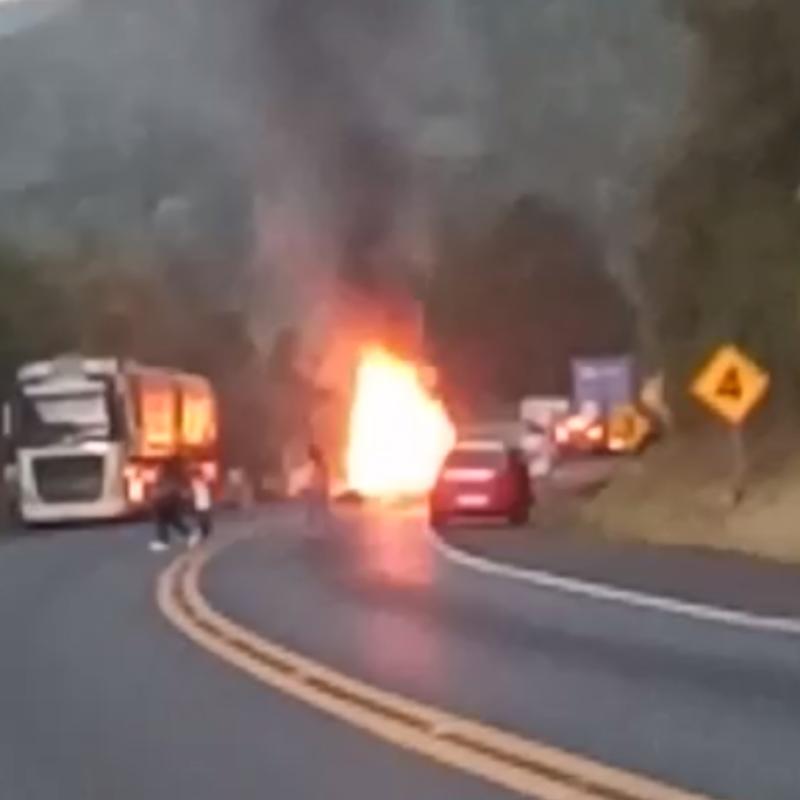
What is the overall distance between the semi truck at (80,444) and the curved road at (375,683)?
105ft

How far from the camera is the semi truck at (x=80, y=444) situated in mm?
64188

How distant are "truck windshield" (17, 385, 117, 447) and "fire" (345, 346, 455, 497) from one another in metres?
18.8

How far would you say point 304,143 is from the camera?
96.5 meters

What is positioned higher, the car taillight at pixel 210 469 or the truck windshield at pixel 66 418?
the truck windshield at pixel 66 418

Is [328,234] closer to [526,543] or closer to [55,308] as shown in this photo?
[55,308]

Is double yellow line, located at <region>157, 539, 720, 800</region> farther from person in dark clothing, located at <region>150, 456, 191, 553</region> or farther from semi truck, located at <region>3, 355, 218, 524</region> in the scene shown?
semi truck, located at <region>3, 355, 218, 524</region>

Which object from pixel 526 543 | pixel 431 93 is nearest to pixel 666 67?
pixel 431 93

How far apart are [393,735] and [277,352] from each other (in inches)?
4122

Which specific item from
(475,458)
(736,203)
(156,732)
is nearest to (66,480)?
(475,458)

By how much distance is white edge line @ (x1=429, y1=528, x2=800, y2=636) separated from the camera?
23.6 m

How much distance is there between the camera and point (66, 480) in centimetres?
6456

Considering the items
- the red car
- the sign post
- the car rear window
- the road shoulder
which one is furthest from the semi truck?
the sign post

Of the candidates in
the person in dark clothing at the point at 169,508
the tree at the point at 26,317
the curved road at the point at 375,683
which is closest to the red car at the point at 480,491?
the person in dark clothing at the point at 169,508

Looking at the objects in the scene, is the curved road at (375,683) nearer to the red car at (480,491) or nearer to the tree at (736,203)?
the tree at (736,203)
